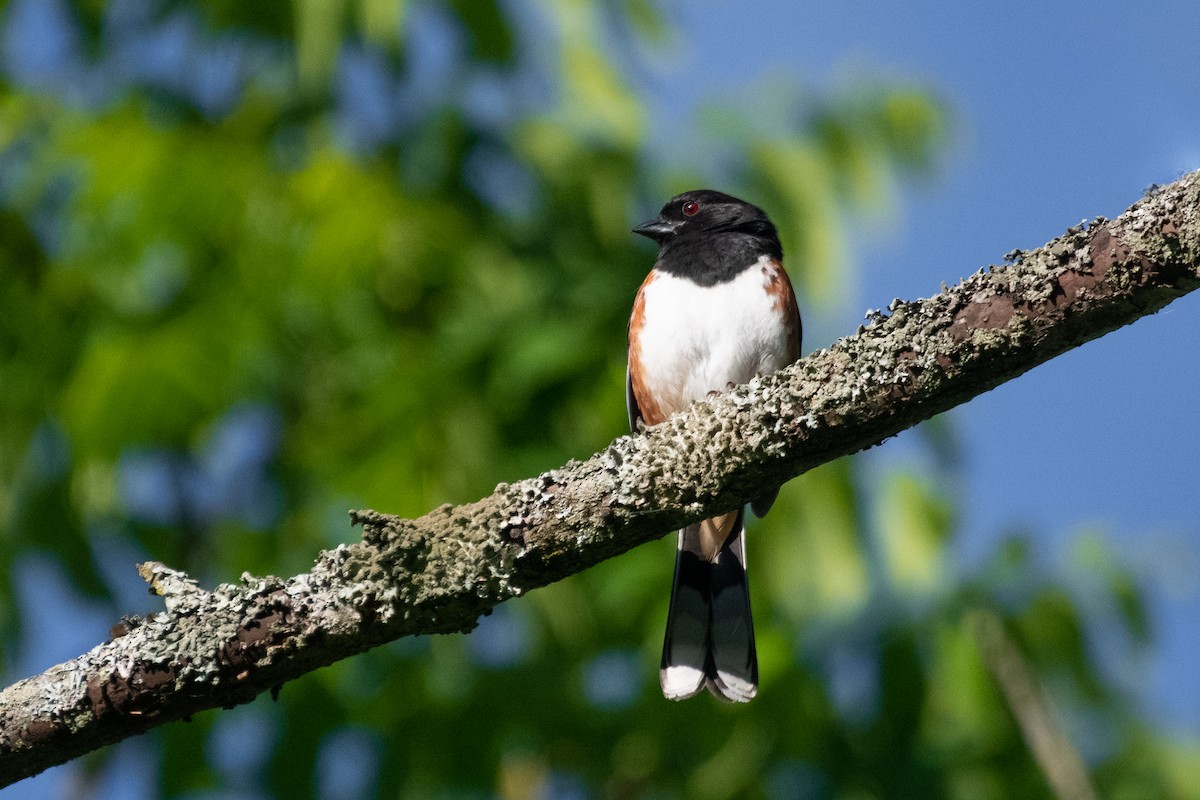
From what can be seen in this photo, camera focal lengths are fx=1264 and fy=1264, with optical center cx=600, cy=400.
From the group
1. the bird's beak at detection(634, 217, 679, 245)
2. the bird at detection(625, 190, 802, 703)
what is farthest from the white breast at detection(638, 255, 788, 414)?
the bird's beak at detection(634, 217, 679, 245)

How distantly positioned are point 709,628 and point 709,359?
2.35 ft

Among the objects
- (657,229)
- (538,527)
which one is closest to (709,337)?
(657,229)

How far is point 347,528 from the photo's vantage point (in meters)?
3.54

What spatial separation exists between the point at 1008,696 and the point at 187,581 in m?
1.78

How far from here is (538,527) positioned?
1.89 m

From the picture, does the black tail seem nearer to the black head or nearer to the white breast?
the white breast

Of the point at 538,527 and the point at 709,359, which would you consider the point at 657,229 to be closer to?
the point at 709,359

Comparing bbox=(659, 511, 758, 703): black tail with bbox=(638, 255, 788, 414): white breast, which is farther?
bbox=(638, 255, 788, 414): white breast

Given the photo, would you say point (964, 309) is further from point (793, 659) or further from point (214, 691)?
point (793, 659)

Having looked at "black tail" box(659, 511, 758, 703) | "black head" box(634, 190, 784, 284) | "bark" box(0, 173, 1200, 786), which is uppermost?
"black head" box(634, 190, 784, 284)

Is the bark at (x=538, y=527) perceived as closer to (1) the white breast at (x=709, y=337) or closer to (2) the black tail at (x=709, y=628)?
(2) the black tail at (x=709, y=628)

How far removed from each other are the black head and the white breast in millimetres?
67

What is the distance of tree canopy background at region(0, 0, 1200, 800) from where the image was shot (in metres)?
3.18

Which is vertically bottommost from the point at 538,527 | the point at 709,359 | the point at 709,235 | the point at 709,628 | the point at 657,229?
the point at 538,527
